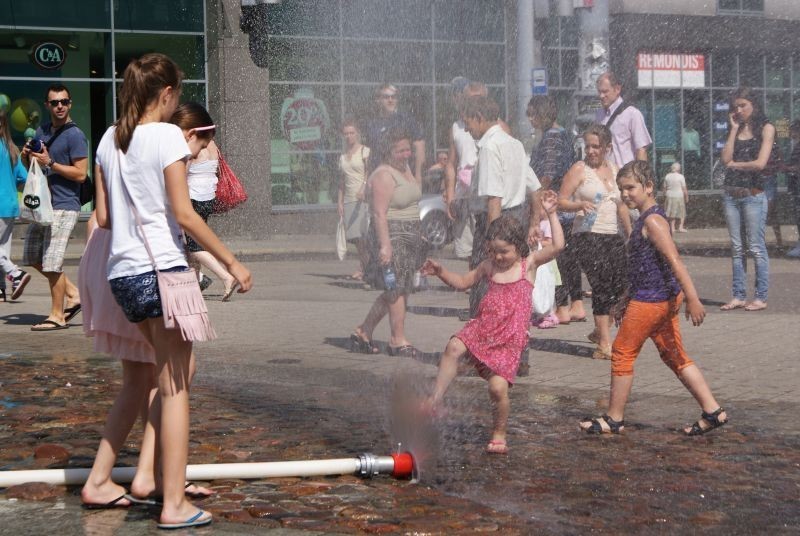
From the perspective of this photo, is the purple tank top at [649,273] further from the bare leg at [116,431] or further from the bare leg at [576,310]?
the bare leg at [576,310]

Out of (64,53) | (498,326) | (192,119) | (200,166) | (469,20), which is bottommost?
(498,326)

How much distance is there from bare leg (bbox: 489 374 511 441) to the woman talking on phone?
19.8 ft

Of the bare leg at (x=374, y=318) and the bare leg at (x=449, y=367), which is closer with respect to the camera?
the bare leg at (x=449, y=367)

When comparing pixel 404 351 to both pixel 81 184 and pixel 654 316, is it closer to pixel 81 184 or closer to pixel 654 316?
pixel 654 316

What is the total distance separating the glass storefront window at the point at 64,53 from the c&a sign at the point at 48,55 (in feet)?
0.13

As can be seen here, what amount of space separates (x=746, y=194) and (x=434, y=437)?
7.07 meters

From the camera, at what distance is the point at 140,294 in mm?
4500

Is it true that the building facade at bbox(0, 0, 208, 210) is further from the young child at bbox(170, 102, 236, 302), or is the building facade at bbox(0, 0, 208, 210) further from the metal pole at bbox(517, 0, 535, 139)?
the young child at bbox(170, 102, 236, 302)

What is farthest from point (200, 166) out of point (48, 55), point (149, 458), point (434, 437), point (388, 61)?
point (48, 55)

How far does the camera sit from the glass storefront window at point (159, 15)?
22797 millimetres

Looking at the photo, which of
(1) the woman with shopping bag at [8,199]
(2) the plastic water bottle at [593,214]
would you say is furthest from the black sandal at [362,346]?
(1) the woman with shopping bag at [8,199]

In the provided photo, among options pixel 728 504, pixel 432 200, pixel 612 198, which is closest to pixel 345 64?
pixel 432 200

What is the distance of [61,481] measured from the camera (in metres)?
5.02

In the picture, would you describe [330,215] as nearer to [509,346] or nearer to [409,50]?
[409,50]
